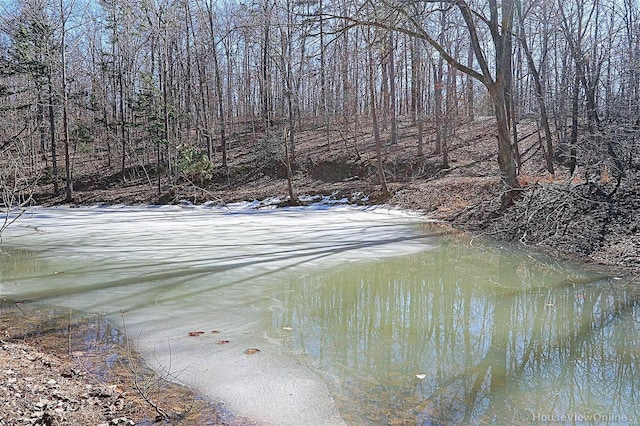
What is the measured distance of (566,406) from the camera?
11.7 feet

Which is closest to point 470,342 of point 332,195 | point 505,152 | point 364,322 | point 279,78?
point 364,322

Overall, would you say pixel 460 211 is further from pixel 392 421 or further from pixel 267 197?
pixel 392 421

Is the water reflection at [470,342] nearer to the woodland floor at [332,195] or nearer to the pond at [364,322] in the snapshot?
the pond at [364,322]

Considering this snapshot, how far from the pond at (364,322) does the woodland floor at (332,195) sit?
65 centimetres

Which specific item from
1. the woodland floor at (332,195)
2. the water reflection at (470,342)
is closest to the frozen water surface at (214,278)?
the water reflection at (470,342)

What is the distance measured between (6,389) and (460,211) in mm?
13968

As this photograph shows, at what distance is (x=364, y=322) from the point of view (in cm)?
567

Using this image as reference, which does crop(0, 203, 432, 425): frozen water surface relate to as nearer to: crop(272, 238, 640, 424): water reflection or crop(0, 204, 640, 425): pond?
crop(0, 204, 640, 425): pond

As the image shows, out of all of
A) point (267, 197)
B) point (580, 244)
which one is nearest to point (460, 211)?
point (580, 244)

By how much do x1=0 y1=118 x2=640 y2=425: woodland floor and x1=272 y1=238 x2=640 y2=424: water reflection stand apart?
133cm

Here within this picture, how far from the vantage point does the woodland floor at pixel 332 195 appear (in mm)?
3582

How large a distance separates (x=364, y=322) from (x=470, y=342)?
1.28 meters

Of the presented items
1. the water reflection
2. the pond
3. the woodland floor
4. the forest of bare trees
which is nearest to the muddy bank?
the woodland floor

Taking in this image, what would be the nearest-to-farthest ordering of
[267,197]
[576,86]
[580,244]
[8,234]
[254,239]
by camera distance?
1. [580,244]
2. [254,239]
3. [8,234]
4. [576,86]
5. [267,197]
